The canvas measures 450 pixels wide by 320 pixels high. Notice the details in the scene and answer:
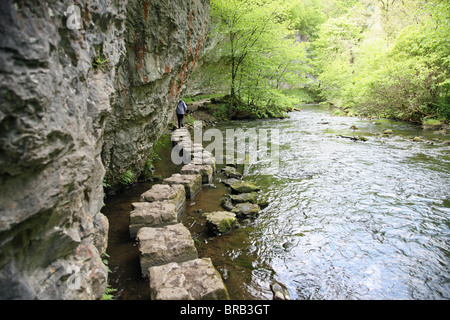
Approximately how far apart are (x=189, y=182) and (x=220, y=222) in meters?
1.68

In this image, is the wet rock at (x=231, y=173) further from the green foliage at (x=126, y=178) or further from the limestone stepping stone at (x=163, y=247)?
the limestone stepping stone at (x=163, y=247)

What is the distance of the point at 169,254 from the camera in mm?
3156

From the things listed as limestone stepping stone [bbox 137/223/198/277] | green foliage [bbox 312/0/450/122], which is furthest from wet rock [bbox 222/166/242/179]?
green foliage [bbox 312/0/450/122]

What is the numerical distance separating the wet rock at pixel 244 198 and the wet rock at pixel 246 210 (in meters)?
0.31

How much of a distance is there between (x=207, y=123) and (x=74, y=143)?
14.0 m

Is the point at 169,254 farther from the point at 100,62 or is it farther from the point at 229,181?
the point at 229,181

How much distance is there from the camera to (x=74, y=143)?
75.7 inches

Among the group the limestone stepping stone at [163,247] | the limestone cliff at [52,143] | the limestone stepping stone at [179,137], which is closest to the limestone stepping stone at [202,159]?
the limestone stepping stone at [179,137]

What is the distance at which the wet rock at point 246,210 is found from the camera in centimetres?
486

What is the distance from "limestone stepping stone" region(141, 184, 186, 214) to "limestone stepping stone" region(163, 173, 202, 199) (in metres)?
0.32

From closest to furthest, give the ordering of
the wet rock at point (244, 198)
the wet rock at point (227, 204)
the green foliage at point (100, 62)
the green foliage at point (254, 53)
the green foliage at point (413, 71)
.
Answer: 1. the green foliage at point (100, 62)
2. the wet rock at point (227, 204)
3. the wet rock at point (244, 198)
4. the green foliage at point (413, 71)
5. the green foliage at point (254, 53)

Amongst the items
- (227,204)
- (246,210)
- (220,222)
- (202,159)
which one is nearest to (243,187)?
(227,204)

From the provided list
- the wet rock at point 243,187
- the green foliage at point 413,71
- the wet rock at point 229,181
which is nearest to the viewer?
the wet rock at point 243,187
